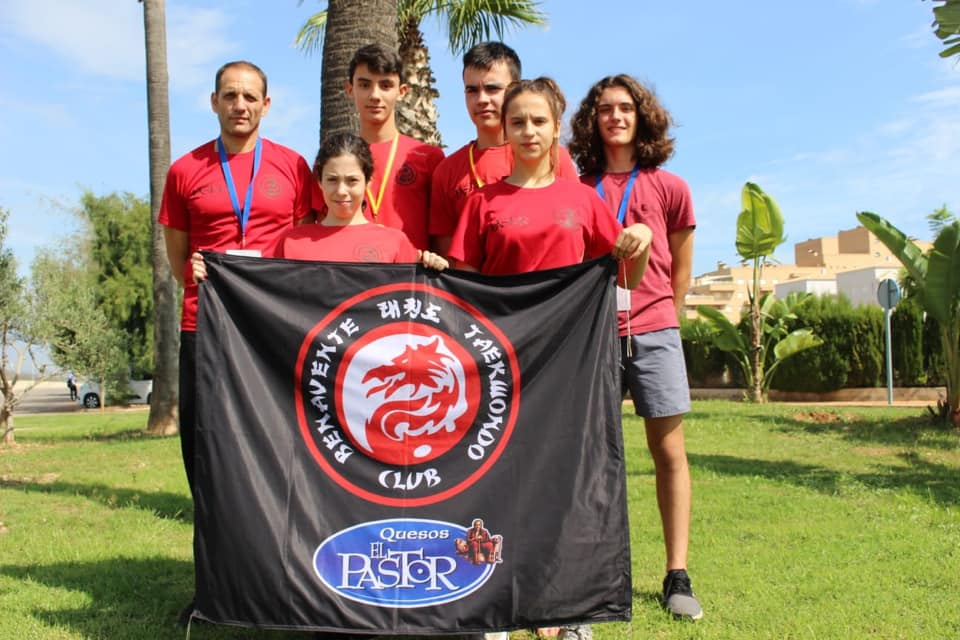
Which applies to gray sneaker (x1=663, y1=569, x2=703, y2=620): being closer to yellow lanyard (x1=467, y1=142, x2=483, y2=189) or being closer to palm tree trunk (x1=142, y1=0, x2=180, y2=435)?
yellow lanyard (x1=467, y1=142, x2=483, y2=189)

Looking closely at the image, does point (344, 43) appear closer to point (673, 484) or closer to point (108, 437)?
point (673, 484)

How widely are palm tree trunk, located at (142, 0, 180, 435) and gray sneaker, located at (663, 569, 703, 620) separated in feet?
33.9

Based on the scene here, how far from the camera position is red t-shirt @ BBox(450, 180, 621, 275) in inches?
133

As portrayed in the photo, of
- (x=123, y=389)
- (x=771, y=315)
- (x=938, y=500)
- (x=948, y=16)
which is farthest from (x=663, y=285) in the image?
(x=123, y=389)

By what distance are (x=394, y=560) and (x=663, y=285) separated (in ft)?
5.65

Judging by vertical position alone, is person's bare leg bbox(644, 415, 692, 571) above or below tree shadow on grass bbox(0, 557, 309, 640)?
above

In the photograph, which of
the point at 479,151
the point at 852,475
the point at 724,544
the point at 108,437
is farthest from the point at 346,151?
the point at 108,437

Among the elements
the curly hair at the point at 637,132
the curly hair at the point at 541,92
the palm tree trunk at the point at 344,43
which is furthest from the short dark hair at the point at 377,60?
the palm tree trunk at the point at 344,43

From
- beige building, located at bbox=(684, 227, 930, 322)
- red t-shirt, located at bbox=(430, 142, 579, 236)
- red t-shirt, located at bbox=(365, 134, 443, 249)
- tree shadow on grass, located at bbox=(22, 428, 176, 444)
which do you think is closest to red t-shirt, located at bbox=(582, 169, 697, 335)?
red t-shirt, located at bbox=(430, 142, 579, 236)

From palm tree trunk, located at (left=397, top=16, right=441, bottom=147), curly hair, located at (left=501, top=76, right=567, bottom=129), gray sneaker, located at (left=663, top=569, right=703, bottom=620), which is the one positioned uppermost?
palm tree trunk, located at (left=397, top=16, right=441, bottom=147)

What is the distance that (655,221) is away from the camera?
3.86 m

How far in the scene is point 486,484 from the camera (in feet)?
10.6

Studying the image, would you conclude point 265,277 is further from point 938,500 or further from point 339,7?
point 938,500

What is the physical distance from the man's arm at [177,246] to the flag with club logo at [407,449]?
2.21 ft
